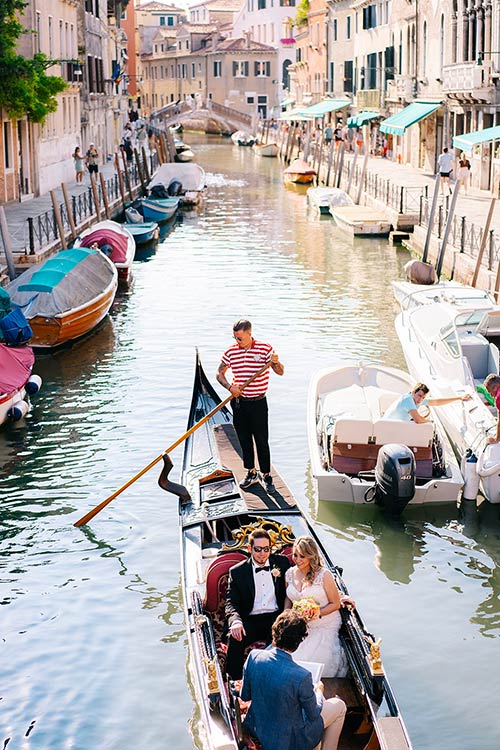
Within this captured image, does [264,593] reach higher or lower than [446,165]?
lower

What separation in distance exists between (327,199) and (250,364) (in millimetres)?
23407

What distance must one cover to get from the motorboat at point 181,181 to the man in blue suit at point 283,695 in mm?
29895

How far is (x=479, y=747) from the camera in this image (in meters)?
6.70

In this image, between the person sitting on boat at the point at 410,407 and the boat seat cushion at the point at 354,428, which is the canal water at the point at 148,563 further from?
the person sitting on boat at the point at 410,407

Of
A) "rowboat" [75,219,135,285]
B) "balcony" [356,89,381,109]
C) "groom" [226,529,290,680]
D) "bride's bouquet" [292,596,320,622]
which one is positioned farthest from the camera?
"balcony" [356,89,381,109]

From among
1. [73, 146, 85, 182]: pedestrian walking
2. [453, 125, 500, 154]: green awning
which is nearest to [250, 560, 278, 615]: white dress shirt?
[453, 125, 500, 154]: green awning

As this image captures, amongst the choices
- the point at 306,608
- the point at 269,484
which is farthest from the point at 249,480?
the point at 306,608

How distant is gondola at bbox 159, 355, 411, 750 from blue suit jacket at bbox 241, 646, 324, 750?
34 cm

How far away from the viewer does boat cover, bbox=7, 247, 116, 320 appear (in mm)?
15859

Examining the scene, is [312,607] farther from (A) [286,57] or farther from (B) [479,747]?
(A) [286,57]

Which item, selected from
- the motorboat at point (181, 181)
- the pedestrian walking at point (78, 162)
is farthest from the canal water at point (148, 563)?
the motorboat at point (181, 181)

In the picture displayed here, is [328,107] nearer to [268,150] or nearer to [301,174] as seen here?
[268,150]

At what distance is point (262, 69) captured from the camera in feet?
255

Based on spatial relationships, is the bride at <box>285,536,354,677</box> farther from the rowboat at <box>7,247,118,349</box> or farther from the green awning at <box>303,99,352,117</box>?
the green awning at <box>303,99,352,117</box>
